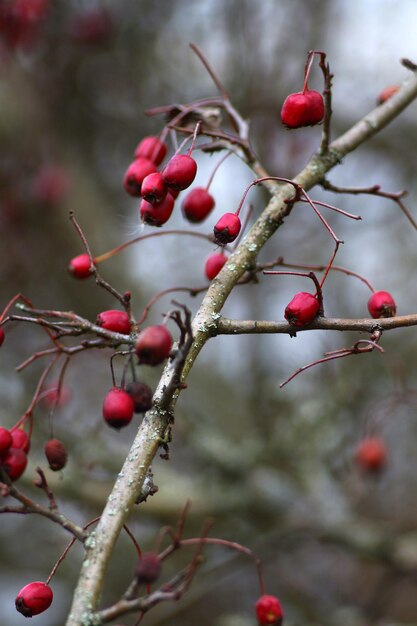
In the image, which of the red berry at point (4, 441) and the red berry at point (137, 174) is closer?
the red berry at point (4, 441)

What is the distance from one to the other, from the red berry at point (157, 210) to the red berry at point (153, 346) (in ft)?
1.43

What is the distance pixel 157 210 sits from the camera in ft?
5.33

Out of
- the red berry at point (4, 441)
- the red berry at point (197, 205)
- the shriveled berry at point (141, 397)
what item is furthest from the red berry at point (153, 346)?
the red berry at point (197, 205)

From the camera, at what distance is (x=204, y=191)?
77.0 inches

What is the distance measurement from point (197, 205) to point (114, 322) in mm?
529

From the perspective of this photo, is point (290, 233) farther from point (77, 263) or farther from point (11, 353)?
point (77, 263)

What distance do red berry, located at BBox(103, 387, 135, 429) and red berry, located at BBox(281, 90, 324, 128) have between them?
2.43 feet

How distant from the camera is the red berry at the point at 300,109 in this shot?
167cm

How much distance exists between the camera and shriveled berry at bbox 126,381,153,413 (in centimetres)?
134

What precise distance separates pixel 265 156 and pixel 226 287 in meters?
3.79

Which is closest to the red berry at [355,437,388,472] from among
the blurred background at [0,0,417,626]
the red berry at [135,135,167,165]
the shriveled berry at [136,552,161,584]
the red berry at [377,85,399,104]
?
the blurred background at [0,0,417,626]

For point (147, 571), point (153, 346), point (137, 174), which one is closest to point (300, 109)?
point (137, 174)

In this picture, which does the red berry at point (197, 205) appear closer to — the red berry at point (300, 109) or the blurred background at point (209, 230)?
the red berry at point (300, 109)

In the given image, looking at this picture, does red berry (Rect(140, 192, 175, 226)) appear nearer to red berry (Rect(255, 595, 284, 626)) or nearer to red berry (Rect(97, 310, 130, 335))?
red berry (Rect(97, 310, 130, 335))
